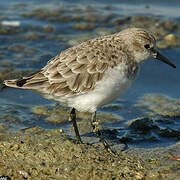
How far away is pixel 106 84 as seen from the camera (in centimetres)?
481

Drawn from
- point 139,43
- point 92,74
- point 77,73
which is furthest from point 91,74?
point 139,43

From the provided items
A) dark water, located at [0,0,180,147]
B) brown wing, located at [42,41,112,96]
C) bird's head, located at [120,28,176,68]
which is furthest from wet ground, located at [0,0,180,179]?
bird's head, located at [120,28,176,68]

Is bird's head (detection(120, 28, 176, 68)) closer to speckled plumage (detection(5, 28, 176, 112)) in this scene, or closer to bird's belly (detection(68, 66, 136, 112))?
speckled plumage (detection(5, 28, 176, 112))

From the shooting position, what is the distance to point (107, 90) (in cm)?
482

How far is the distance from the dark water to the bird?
3.21 ft

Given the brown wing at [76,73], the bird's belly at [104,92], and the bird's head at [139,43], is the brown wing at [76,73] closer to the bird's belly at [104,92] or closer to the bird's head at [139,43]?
the bird's belly at [104,92]

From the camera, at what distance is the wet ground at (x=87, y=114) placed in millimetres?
4719

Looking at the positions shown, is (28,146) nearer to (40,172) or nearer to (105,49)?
(40,172)

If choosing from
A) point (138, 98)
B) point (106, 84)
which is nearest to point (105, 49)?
point (106, 84)

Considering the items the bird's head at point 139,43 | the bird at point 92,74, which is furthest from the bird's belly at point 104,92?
the bird's head at point 139,43

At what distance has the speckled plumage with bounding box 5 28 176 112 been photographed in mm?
4848

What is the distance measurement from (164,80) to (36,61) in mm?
2639

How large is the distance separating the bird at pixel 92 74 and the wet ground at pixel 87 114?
2.03ft

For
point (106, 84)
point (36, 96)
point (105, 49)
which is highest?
point (105, 49)
